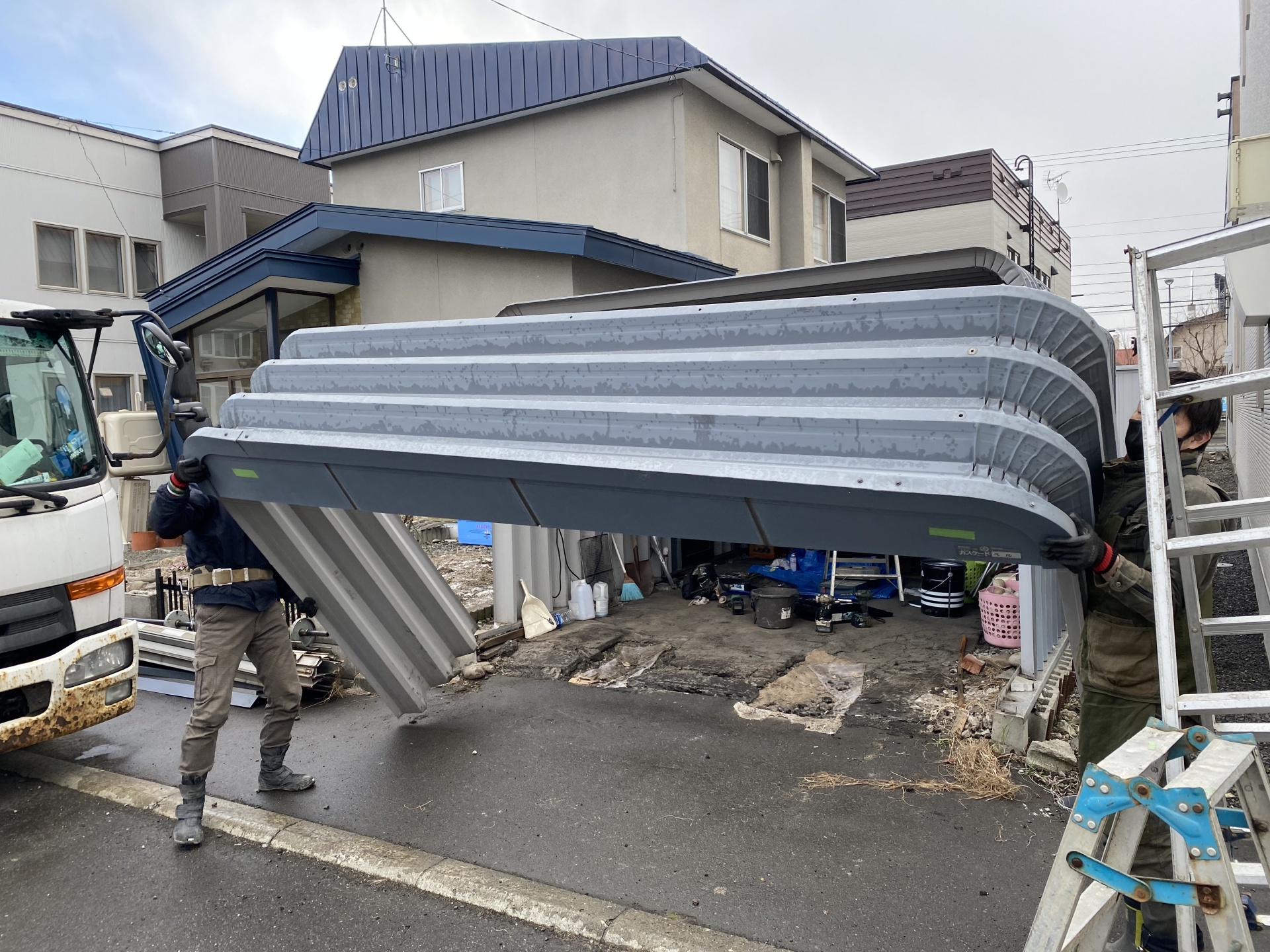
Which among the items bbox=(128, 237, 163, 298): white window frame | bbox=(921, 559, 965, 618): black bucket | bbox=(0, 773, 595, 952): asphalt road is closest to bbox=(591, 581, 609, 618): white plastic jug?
bbox=(921, 559, 965, 618): black bucket

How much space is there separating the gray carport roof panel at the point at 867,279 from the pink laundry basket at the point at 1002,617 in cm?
239

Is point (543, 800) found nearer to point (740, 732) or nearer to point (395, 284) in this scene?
point (740, 732)

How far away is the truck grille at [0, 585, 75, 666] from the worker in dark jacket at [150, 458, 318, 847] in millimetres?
725

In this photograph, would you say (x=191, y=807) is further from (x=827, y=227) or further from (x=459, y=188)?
(x=827, y=227)

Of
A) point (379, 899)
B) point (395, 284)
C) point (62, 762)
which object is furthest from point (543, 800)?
point (395, 284)

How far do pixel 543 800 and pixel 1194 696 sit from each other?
10.4 feet

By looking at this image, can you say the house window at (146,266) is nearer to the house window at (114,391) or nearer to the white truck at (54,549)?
the house window at (114,391)

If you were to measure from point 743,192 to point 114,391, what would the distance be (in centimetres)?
1342

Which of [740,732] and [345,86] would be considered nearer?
[740,732]

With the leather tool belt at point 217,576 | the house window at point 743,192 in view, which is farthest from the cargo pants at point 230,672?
the house window at point 743,192

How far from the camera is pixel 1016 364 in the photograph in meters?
2.08

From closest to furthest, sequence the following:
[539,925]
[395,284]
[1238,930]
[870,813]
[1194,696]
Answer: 1. [1238,930]
2. [1194,696]
3. [539,925]
4. [870,813]
5. [395,284]

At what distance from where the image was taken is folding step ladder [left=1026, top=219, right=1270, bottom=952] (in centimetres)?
167

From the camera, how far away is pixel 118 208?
17719 millimetres
